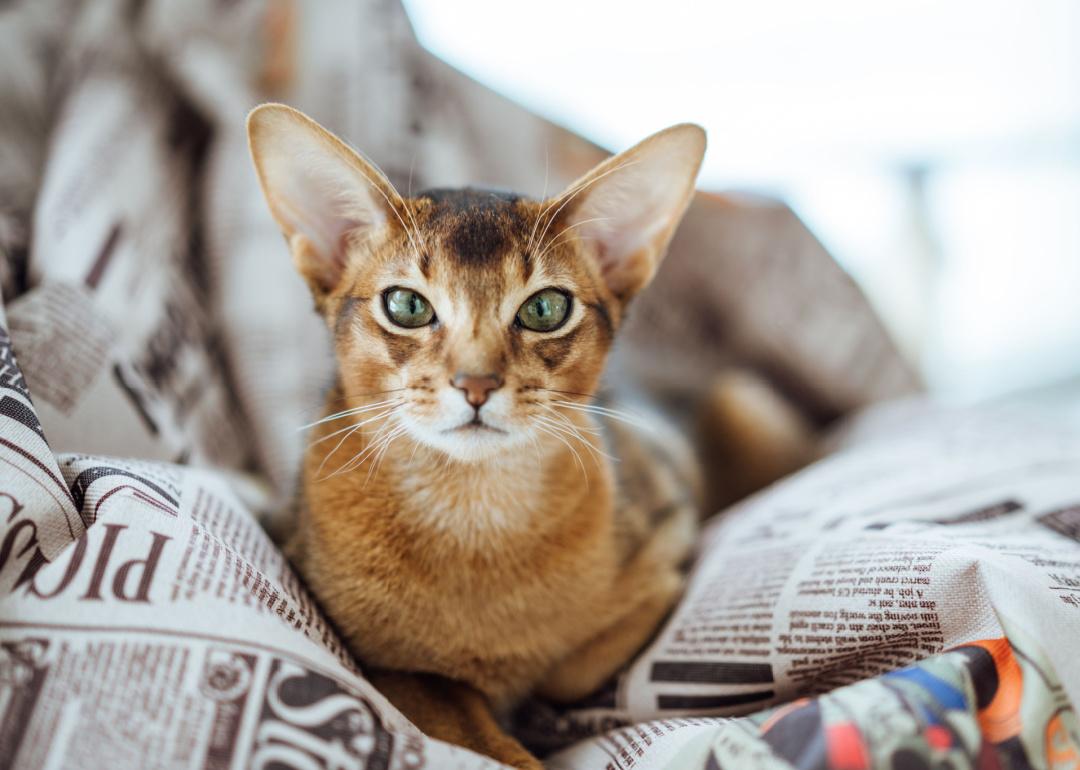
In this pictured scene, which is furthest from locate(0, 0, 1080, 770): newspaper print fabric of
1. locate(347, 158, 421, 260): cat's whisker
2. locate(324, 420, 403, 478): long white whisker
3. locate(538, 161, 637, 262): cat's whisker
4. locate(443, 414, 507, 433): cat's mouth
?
locate(538, 161, 637, 262): cat's whisker

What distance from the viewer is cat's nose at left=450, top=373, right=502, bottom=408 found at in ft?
2.77

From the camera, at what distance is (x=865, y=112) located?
93.4 inches

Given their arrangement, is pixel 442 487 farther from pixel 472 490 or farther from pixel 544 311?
pixel 544 311

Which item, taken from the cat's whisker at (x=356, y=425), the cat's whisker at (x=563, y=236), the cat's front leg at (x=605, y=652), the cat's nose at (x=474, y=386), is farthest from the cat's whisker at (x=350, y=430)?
the cat's front leg at (x=605, y=652)

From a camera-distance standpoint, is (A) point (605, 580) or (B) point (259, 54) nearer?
(A) point (605, 580)

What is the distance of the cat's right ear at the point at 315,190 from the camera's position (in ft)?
3.08

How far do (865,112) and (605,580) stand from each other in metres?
1.88

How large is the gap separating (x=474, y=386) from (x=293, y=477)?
1.80 feet

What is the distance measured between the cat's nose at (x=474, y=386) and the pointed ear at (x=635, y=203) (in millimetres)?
280

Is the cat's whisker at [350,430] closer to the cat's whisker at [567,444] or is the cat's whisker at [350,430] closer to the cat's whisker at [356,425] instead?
the cat's whisker at [356,425]

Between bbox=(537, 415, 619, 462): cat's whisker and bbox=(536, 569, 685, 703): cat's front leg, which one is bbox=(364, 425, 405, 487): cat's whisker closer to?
bbox=(537, 415, 619, 462): cat's whisker

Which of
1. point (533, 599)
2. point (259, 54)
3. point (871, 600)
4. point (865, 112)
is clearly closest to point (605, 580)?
point (533, 599)

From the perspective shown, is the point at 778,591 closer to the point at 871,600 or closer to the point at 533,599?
the point at 871,600

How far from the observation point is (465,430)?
34.7 inches
